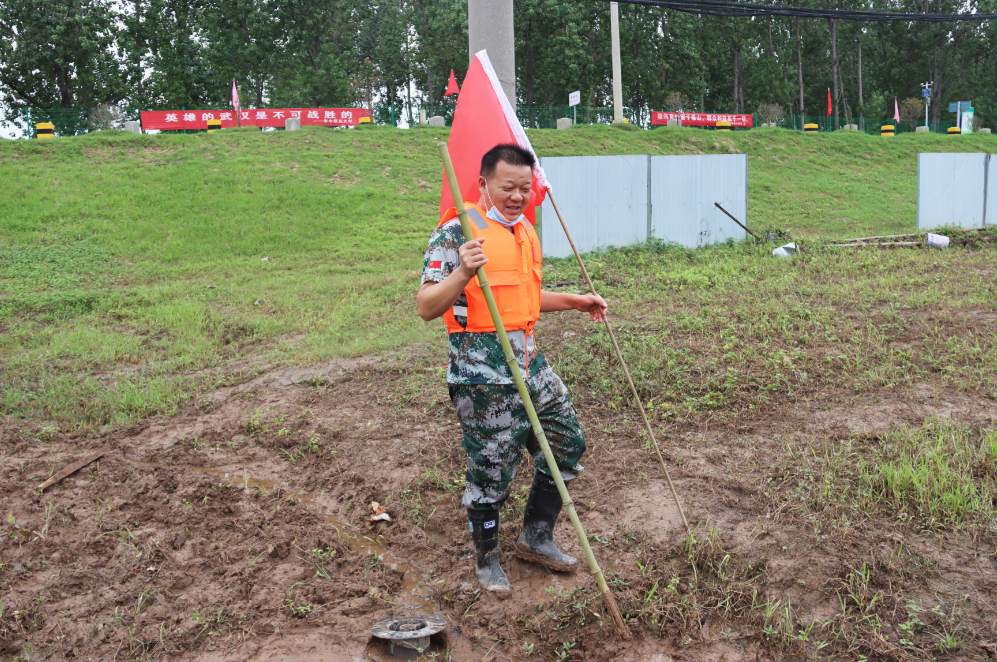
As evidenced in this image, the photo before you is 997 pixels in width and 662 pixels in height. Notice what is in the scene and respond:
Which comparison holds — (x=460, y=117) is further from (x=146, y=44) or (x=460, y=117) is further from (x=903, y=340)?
(x=146, y=44)

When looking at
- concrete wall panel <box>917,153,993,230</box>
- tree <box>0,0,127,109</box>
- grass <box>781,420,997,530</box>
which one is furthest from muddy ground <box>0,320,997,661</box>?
tree <box>0,0,127,109</box>

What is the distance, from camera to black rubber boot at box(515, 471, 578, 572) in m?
3.38

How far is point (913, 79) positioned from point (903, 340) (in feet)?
182

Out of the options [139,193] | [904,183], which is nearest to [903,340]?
[139,193]

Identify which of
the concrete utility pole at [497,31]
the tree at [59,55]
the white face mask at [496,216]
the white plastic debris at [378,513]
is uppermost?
the tree at [59,55]

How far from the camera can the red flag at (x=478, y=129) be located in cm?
306

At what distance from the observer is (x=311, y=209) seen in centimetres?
1577

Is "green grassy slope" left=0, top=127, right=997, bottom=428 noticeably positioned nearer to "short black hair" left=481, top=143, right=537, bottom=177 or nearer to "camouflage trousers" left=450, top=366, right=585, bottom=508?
"camouflage trousers" left=450, top=366, right=585, bottom=508

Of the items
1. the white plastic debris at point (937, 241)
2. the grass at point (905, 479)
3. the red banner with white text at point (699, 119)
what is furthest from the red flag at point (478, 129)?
the red banner with white text at point (699, 119)

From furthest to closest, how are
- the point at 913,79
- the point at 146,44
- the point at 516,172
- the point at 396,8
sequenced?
the point at 913,79 → the point at 396,8 → the point at 146,44 → the point at 516,172

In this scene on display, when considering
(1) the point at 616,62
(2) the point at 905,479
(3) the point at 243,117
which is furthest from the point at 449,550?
(3) the point at 243,117

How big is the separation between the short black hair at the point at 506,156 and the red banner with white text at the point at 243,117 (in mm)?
24346

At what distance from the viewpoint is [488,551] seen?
331 cm

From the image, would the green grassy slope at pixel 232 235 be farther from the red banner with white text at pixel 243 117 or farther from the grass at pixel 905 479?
the red banner with white text at pixel 243 117
